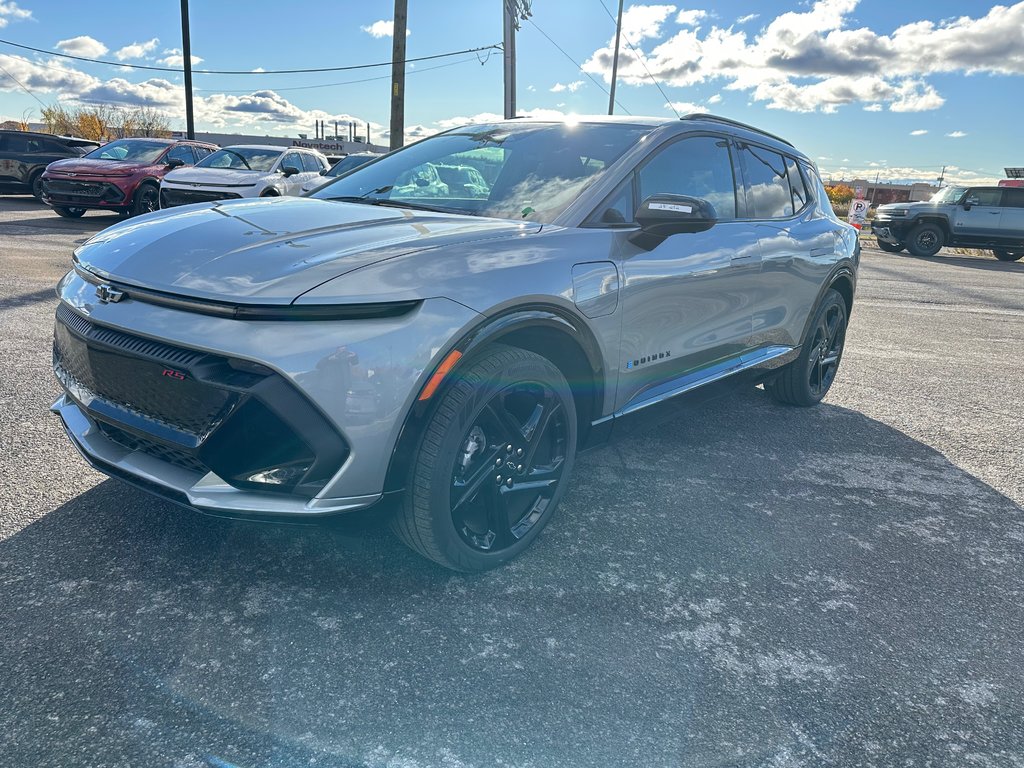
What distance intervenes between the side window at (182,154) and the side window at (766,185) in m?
13.4

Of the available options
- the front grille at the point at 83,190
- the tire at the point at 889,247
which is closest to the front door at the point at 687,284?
the front grille at the point at 83,190

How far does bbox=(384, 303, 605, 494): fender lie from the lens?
2217 mm

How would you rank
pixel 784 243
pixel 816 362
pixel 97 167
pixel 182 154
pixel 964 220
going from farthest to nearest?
pixel 964 220 → pixel 182 154 → pixel 97 167 → pixel 816 362 → pixel 784 243

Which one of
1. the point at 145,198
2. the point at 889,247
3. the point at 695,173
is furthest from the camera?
the point at 889,247

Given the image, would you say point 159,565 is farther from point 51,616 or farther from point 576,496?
point 576,496

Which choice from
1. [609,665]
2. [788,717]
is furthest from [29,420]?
[788,717]

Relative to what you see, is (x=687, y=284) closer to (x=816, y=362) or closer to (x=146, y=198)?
(x=816, y=362)

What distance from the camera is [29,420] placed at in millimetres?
3758

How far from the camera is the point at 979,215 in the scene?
19172 millimetres

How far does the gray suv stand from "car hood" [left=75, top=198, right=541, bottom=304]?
1cm

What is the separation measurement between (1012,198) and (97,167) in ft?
69.3

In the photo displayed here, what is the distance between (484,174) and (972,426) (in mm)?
3707

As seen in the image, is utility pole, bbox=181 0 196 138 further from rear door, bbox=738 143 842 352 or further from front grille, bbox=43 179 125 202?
rear door, bbox=738 143 842 352

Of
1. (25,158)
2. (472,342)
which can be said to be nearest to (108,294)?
Result: (472,342)
